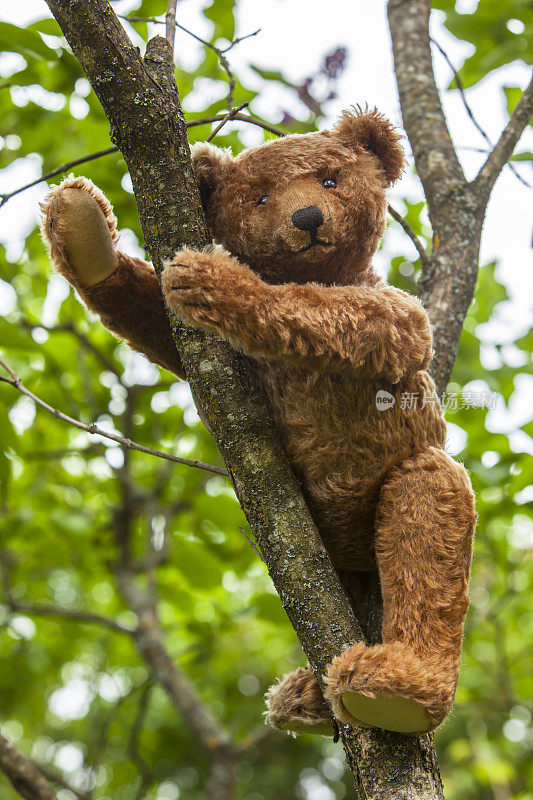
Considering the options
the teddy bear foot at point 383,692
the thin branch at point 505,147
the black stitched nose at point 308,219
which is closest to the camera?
the teddy bear foot at point 383,692

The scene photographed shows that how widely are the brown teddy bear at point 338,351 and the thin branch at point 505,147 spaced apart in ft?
1.92

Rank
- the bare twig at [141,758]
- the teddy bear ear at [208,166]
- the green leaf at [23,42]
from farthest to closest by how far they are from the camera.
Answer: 1. the bare twig at [141,758]
2. the green leaf at [23,42]
3. the teddy bear ear at [208,166]

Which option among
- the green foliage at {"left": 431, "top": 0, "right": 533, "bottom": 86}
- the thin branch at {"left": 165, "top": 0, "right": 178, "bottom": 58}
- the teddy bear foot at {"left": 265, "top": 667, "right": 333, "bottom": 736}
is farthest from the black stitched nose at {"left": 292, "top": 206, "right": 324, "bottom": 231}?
the green foliage at {"left": 431, "top": 0, "right": 533, "bottom": 86}

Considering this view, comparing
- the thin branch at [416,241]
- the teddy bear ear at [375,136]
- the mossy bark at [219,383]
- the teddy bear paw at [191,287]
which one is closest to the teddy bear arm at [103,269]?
the mossy bark at [219,383]

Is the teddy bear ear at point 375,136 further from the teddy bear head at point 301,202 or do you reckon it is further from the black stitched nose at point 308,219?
the black stitched nose at point 308,219

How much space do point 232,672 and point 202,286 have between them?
374cm

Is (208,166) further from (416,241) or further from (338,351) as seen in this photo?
(416,241)

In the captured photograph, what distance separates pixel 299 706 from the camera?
1312mm

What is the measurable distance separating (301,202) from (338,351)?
0.99ft

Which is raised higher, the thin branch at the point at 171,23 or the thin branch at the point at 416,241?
the thin branch at the point at 171,23

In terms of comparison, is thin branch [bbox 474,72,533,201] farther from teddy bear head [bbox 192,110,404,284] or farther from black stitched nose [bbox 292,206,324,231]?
black stitched nose [bbox 292,206,324,231]

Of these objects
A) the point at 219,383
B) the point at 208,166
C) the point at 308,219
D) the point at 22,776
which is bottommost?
the point at 22,776

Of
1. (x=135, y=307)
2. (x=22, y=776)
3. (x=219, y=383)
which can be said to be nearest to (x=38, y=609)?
(x=22, y=776)

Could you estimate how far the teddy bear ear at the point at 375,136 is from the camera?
1354 millimetres
